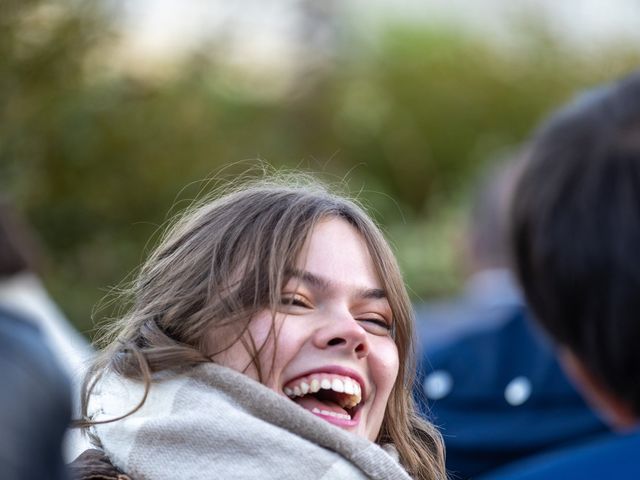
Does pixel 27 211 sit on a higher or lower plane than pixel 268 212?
higher

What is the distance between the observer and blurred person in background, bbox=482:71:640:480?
1568 millimetres

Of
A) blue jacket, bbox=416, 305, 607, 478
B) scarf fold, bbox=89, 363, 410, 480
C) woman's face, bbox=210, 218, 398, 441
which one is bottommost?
scarf fold, bbox=89, 363, 410, 480

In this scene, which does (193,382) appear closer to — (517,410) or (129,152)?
(517,410)

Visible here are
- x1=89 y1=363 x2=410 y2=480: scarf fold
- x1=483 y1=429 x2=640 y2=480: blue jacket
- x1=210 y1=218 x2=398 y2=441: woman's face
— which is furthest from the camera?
x1=210 y1=218 x2=398 y2=441: woman's face

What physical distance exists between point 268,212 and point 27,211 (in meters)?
5.13

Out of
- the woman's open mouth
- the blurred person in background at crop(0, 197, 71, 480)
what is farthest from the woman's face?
the blurred person in background at crop(0, 197, 71, 480)

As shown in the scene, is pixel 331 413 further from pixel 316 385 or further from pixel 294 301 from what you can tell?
pixel 294 301

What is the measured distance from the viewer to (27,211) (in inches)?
287

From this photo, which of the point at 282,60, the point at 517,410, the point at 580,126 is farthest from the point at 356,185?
the point at 580,126

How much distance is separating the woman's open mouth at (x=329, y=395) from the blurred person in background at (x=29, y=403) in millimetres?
1131

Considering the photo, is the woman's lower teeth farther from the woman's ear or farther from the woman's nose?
the woman's ear

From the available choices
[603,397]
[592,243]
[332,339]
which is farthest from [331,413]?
[592,243]

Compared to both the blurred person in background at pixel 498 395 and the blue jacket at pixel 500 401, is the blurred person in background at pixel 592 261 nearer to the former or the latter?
the blurred person in background at pixel 498 395

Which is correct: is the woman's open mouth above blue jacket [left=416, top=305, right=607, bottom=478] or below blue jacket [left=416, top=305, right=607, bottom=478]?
below
